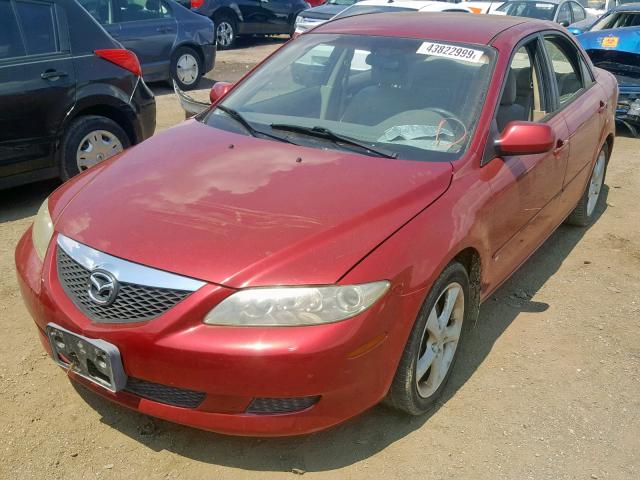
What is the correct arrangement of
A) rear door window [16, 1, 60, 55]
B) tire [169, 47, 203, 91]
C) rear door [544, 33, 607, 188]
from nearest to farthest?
rear door [544, 33, 607, 188] < rear door window [16, 1, 60, 55] < tire [169, 47, 203, 91]

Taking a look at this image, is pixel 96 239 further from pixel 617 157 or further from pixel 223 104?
pixel 617 157

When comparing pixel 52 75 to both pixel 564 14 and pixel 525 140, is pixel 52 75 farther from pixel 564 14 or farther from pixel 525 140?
pixel 564 14

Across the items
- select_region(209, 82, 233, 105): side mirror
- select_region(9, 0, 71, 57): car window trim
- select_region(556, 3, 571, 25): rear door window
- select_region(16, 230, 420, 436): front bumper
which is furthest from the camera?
select_region(556, 3, 571, 25): rear door window

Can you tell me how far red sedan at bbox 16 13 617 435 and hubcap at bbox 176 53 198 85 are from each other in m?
6.44

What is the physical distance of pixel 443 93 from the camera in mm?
3553

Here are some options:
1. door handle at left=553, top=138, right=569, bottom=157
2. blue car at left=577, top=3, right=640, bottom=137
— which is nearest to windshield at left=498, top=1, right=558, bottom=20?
blue car at left=577, top=3, right=640, bottom=137

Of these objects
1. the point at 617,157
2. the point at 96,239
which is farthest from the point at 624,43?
the point at 96,239

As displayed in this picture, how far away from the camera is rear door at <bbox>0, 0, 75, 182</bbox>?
4980 millimetres

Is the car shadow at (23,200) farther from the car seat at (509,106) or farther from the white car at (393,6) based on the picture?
the white car at (393,6)

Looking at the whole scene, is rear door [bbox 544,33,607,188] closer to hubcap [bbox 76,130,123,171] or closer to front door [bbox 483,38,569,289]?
front door [bbox 483,38,569,289]

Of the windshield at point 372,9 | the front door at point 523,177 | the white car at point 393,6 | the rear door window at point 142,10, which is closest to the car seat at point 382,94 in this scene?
the front door at point 523,177

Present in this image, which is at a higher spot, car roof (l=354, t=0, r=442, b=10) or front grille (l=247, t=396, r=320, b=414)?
front grille (l=247, t=396, r=320, b=414)

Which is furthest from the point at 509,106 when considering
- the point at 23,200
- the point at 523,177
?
the point at 23,200

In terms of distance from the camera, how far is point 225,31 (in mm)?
14914
